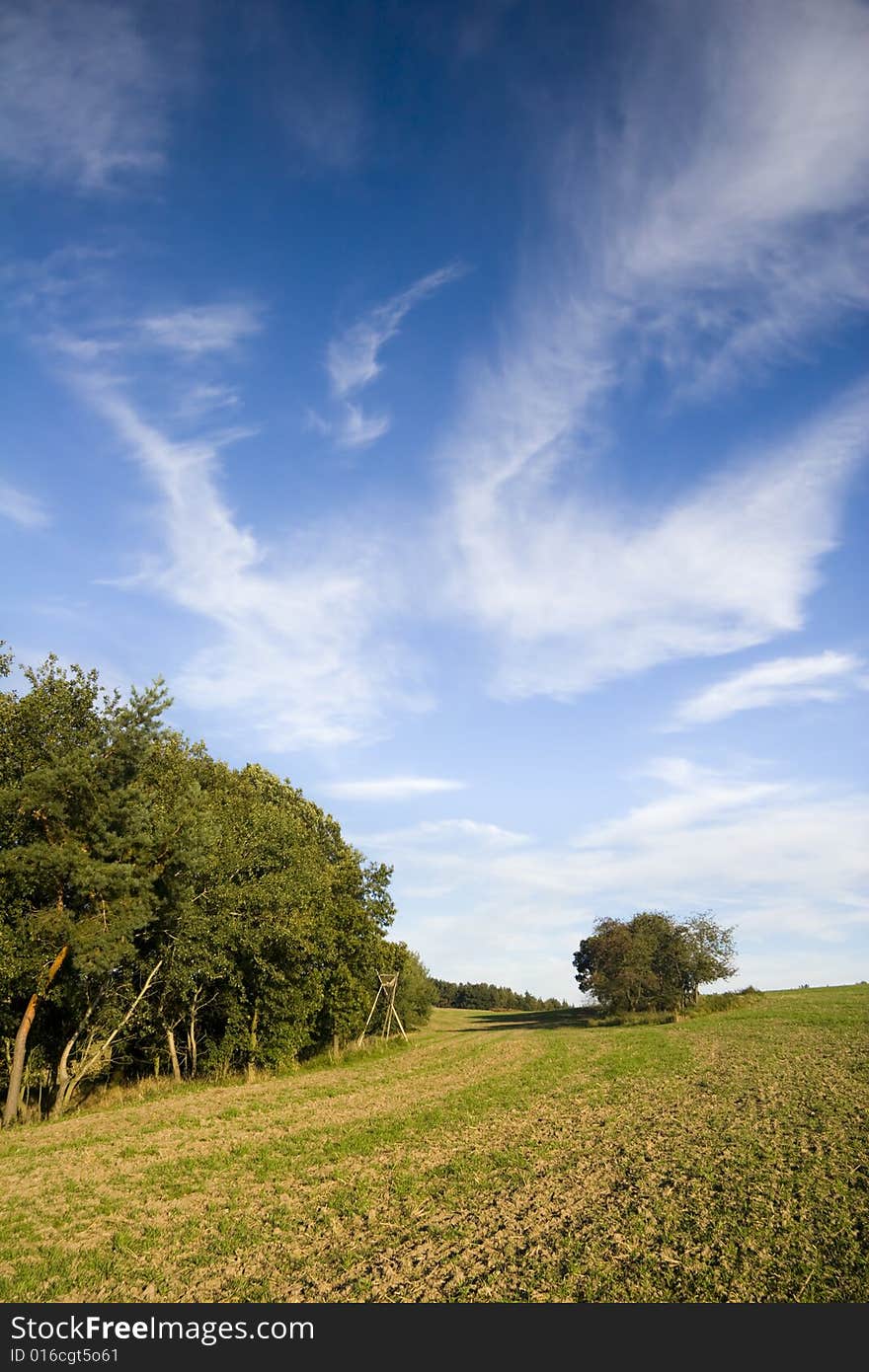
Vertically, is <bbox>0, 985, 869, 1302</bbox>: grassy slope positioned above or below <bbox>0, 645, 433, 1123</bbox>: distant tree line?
below

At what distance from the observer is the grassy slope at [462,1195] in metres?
10.2

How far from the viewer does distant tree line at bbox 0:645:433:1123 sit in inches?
972

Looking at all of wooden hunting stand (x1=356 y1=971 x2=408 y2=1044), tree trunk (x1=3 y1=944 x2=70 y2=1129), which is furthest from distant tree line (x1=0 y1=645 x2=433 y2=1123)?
wooden hunting stand (x1=356 y1=971 x2=408 y2=1044)

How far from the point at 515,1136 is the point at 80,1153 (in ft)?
41.1

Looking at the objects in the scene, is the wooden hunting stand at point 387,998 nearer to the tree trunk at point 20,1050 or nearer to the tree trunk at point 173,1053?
the tree trunk at point 173,1053

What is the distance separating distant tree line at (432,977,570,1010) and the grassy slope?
139439 millimetres

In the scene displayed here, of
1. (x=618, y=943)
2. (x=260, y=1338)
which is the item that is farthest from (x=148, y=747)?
(x=618, y=943)

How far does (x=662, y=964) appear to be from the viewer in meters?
69.1

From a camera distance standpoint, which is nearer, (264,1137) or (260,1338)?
(260,1338)

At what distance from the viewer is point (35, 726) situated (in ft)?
84.8

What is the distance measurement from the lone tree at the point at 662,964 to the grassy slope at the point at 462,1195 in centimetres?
3955

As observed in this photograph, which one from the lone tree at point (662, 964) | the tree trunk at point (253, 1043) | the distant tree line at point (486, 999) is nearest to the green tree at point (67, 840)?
the tree trunk at point (253, 1043)

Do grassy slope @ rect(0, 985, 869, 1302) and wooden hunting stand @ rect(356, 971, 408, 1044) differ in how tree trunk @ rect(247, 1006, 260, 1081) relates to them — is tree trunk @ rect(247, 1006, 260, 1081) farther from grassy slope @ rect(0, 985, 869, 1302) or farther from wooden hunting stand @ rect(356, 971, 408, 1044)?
wooden hunting stand @ rect(356, 971, 408, 1044)

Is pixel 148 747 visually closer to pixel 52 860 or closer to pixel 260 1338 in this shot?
pixel 52 860
